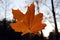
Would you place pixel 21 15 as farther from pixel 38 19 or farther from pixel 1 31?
pixel 1 31

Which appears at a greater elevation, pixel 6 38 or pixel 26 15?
pixel 26 15

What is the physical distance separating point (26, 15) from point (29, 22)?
6cm

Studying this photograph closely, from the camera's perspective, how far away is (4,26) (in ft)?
88.5

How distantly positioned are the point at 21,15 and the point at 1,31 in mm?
28785

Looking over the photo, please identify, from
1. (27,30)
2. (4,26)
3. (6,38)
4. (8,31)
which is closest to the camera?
(27,30)

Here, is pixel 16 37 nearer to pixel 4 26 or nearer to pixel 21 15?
pixel 4 26

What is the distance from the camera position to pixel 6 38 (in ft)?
104

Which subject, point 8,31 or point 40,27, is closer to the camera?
point 40,27

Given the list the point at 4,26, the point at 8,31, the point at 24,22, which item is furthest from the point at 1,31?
the point at 24,22

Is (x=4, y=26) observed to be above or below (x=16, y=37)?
above

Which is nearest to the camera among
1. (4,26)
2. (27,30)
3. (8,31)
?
(27,30)

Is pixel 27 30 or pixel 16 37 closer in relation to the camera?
pixel 27 30

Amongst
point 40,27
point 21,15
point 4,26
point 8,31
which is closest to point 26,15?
point 21,15

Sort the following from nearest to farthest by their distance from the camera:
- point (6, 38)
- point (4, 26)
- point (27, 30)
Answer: point (27, 30) → point (4, 26) → point (6, 38)
